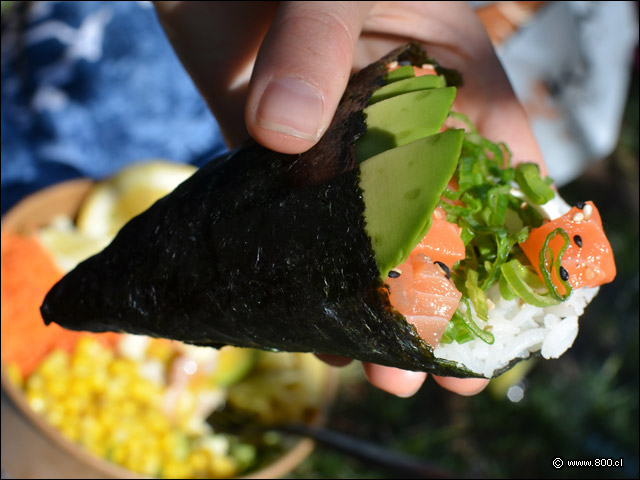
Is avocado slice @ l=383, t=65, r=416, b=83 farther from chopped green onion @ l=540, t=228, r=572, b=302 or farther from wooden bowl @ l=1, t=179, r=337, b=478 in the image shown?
wooden bowl @ l=1, t=179, r=337, b=478

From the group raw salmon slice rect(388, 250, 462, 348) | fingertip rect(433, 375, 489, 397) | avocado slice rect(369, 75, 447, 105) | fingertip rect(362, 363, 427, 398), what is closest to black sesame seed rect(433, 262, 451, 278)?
raw salmon slice rect(388, 250, 462, 348)

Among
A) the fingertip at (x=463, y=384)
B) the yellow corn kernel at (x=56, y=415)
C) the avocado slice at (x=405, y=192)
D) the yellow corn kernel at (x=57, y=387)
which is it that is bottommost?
the yellow corn kernel at (x=56, y=415)

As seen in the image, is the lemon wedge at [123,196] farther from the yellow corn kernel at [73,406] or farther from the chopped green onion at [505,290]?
the chopped green onion at [505,290]

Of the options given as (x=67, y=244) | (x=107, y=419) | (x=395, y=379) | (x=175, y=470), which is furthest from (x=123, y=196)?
(x=395, y=379)

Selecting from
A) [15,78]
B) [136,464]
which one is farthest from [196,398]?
[15,78]

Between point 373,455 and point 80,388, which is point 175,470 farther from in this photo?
point 373,455

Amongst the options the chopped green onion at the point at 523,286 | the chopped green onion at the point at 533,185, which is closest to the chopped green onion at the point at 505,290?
the chopped green onion at the point at 523,286
